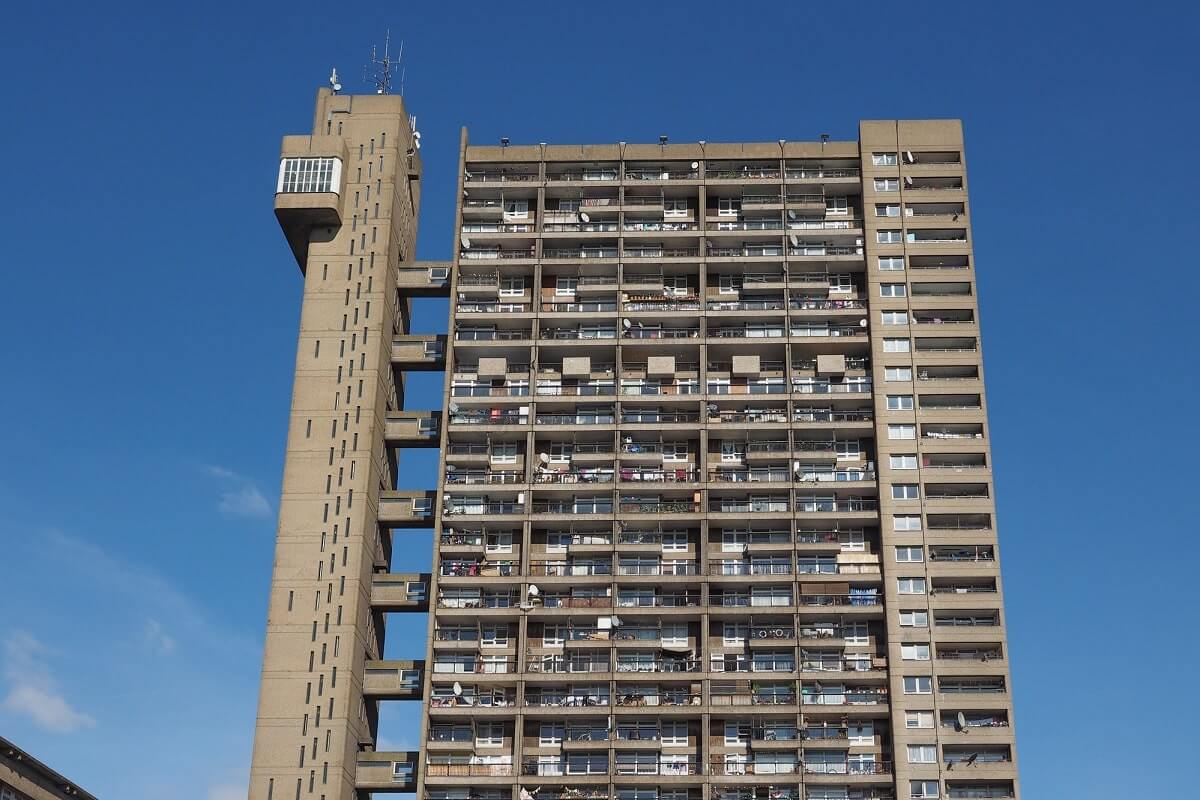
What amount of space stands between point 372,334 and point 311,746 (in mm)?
28779

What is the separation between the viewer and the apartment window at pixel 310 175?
13112cm

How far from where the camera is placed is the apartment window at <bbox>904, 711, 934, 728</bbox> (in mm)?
115875

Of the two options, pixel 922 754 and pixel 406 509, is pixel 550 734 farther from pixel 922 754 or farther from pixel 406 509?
pixel 922 754

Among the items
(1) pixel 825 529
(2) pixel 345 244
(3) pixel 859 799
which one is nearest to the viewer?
(3) pixel 859 799

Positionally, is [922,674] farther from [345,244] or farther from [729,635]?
[345,244]

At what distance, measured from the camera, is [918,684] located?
384 ft

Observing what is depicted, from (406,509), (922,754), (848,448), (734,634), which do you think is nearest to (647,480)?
(734,634)

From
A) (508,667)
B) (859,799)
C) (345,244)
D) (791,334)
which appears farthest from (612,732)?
(345,244)

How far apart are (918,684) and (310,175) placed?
5373 cm

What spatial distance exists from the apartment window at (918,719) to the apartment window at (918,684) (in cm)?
137

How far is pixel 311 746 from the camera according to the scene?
115m

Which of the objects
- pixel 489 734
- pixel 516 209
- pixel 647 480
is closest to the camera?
pixel 489 734

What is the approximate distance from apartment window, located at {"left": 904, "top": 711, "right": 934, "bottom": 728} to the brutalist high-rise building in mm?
213

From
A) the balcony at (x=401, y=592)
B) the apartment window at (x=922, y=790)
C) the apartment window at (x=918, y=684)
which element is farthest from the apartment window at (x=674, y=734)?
the balcony at (x=401, y=592)
